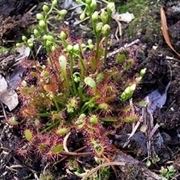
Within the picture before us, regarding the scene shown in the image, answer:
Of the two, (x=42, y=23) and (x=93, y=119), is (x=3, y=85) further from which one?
(x=93, y=119)

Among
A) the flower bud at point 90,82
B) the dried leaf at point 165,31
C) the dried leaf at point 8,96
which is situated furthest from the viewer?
the dried leaf at point 165,31

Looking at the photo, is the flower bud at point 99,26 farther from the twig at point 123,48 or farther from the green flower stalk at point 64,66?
the twig at point 123,48

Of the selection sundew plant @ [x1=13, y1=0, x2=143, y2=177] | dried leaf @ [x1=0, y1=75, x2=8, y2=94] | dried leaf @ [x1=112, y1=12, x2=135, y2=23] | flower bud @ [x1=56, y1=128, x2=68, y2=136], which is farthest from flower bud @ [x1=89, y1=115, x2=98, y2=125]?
dried leaf @ [x1=112, y1=12, x2=135, y2=23]

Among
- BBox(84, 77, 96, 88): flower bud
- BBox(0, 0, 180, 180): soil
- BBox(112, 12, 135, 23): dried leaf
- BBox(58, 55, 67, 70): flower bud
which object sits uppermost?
BBox(58, 55, 67, 70): flower bud

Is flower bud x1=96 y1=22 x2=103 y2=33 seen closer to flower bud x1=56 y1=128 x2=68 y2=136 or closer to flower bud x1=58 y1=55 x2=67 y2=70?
flower bud x1=58 y1=55 x2=67 y2=70

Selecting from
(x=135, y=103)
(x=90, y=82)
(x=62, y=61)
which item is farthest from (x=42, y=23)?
(x=135, y=103)

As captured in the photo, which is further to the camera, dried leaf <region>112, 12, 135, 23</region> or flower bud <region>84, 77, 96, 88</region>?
dried leaf <region>112, 12, 135, 23</region>

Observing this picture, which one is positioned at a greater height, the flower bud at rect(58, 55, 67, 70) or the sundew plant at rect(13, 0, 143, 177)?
the flower bud at rect(58, 55, 67, 70)

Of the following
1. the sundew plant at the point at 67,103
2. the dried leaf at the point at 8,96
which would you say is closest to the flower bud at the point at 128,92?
the sundew plant at the point at 67,103

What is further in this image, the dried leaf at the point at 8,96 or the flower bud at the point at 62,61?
the dried leaf at the point at 8,96

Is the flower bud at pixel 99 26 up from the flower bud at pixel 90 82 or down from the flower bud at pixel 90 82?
up
